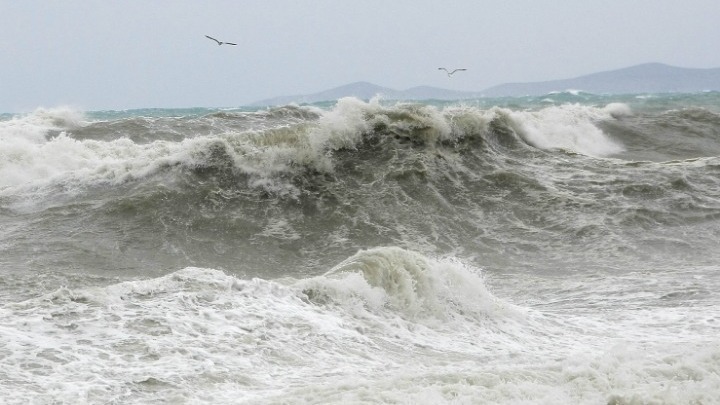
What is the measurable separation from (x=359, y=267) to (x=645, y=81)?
119275mm

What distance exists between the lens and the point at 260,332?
19.2 feet

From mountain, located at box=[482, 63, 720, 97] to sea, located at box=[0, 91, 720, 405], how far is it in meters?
91.3

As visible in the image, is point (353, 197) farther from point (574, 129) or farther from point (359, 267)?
point (574, 129)

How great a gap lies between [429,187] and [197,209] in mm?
3773

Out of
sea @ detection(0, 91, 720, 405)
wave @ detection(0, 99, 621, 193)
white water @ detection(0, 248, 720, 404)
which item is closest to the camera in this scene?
white water @ detection(0, 248, 720, 404)

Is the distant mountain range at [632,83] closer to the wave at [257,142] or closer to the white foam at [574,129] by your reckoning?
the white foam at [574,129]

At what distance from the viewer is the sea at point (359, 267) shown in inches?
199

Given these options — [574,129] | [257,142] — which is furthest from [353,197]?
[574,129]

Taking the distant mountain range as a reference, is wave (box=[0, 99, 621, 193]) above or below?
below

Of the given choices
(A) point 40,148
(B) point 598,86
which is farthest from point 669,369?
(B) point 598,86

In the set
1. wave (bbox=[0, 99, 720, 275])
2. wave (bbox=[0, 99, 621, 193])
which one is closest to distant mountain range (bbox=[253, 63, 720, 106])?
wave (bbox=[0, 99, 621, 193])

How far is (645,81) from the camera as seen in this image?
389ft

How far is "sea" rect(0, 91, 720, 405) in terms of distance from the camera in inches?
199

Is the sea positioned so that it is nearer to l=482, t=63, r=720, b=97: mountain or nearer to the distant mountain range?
the distant mountain range
